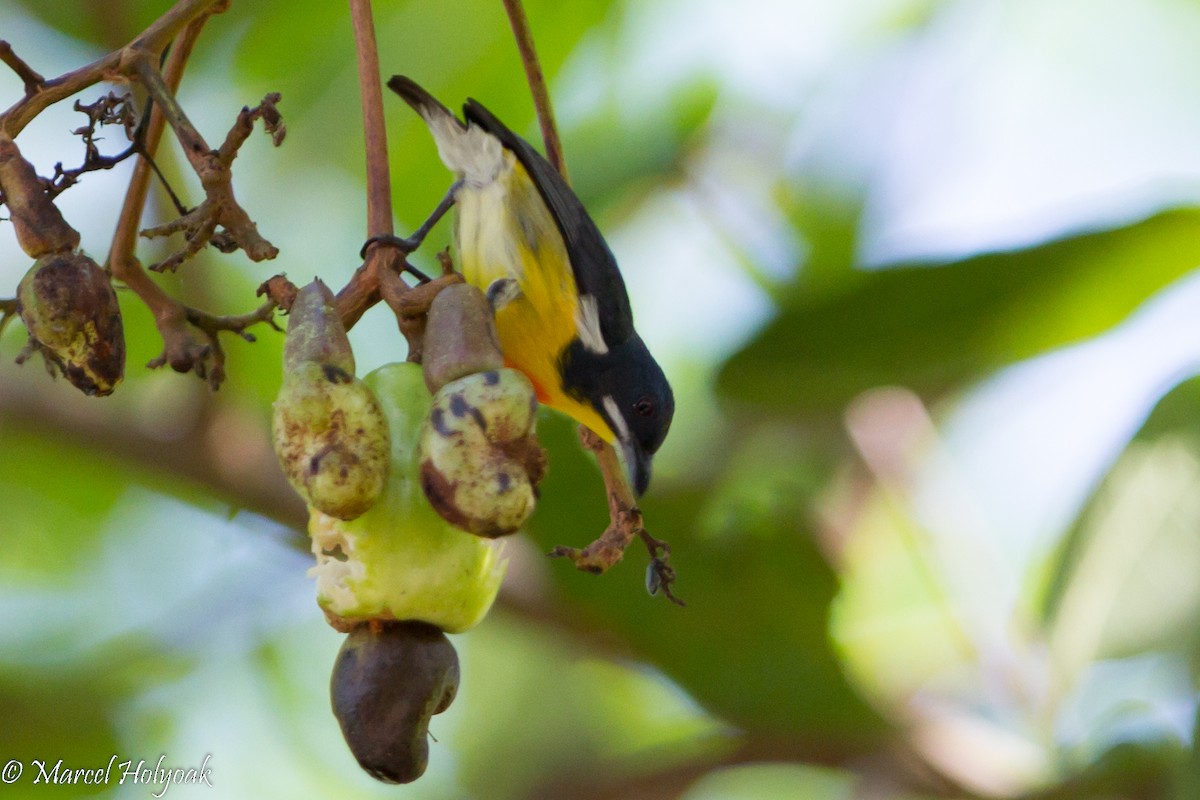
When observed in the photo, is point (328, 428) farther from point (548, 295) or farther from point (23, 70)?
point (548, 295)

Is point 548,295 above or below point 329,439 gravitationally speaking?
above

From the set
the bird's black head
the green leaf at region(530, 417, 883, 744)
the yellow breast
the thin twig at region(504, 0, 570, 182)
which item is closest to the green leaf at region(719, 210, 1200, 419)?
the green leaf at region(530, 417, 883, 744)

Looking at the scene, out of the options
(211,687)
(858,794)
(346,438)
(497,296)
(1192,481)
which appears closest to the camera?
(346,438)

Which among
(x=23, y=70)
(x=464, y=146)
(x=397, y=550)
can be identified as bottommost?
(x=397, y=550)

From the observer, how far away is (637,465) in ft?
7.44

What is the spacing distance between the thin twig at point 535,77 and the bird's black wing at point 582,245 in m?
0.37

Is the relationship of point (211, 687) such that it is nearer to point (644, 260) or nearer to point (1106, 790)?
point (644, 260)

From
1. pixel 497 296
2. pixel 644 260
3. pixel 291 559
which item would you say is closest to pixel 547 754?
pixel 291 559

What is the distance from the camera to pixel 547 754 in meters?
3.15

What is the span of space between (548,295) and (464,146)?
374mm

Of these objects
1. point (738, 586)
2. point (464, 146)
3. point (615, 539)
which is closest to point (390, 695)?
point (615, 539)

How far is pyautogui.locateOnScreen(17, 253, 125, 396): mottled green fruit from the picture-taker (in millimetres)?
1048

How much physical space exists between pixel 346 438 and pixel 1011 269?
213 centimetres

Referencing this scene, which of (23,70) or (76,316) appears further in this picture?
(23,70)
